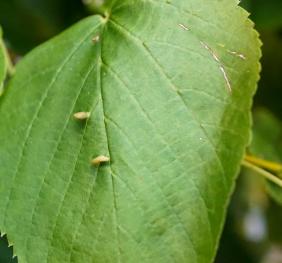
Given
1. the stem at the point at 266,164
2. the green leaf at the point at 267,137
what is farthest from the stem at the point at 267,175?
the green leaf at the point at 267,137

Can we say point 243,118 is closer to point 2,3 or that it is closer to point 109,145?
point 109,145

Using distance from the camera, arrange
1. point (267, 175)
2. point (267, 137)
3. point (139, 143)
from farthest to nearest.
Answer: point (267, 137) < point (267, 175) < point (139, 143)

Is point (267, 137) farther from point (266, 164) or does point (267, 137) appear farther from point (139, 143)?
point (139, 143)

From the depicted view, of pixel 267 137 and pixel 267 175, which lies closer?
pixel 267 175

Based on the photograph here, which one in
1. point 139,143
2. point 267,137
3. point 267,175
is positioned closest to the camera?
point 139,143

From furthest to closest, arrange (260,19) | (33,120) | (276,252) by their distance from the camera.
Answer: (276,252), (260,19), (33,120)

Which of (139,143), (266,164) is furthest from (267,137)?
(139,143)

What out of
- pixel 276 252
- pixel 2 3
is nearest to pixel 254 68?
pixel 2 3
